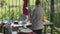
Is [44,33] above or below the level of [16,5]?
below

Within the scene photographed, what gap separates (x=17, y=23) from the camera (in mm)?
4645

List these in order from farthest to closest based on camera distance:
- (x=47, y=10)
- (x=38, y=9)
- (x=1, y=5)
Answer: (x=1, y=5)
(x=47, y=10)
(x=38, y=9)

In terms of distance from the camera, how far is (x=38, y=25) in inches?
168

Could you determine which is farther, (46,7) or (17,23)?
(46,7)

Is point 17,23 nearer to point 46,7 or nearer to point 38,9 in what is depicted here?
point 38,9

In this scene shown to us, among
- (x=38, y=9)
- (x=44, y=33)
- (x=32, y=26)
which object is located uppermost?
(x=38, y=9)

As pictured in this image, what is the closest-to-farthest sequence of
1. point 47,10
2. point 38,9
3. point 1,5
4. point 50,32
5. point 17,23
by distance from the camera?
point 38,9 → point 17,23 → point 50,32 → point 47,10 → point 1,5

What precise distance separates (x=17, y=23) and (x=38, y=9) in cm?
73

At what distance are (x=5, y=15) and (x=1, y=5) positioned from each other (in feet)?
1.25

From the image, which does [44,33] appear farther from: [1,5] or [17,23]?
[1,5]

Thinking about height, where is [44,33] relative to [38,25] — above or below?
below

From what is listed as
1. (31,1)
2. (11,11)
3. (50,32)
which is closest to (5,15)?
(11,11)

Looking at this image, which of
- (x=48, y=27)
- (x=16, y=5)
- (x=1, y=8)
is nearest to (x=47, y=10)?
(x=48, y=27)

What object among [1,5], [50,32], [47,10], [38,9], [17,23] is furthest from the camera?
[1,5]
